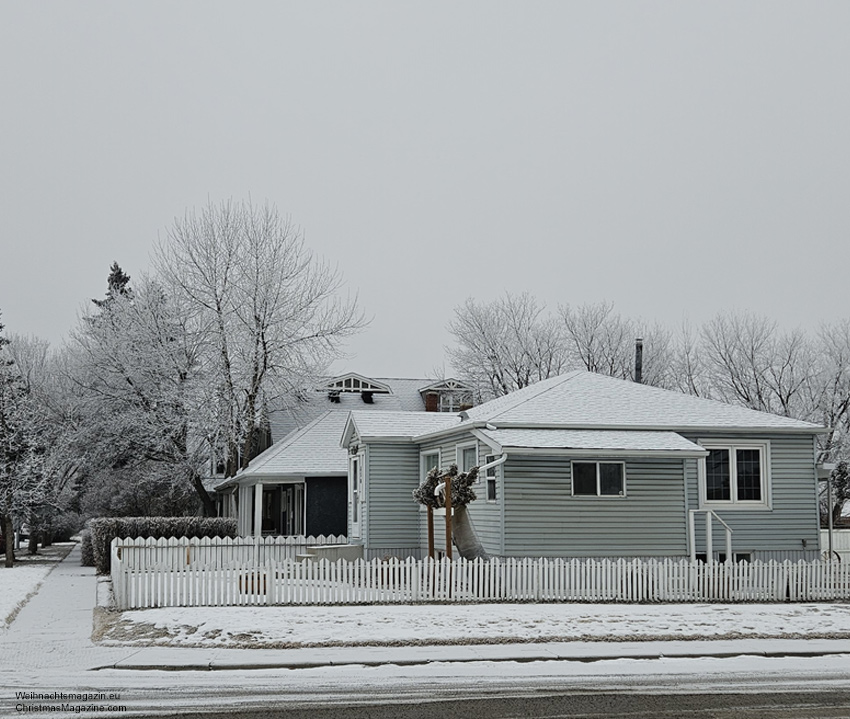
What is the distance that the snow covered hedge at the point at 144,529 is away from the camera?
29.4m

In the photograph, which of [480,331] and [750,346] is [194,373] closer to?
[480,331]

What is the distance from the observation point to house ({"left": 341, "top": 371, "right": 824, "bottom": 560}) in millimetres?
22797

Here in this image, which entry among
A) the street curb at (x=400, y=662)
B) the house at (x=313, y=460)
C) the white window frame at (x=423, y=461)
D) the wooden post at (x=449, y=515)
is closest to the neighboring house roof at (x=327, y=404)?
the house at (x=313, y=460)

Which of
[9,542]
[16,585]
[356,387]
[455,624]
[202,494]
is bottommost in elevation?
[16,585]

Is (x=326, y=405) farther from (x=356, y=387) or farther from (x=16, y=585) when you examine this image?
(x=16, y=585)

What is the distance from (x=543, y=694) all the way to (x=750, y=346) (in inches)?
1764

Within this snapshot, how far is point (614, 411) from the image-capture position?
25469 mm

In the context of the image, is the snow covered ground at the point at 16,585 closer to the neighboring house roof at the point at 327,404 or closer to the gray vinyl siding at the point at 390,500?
the gray vinyl siding at the point at 390,500

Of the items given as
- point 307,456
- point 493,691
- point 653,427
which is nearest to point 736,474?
point 653,427

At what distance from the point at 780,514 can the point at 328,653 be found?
48.7 ft

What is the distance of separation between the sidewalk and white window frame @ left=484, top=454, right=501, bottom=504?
7823 millimetres

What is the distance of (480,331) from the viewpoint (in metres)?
A: 55.1

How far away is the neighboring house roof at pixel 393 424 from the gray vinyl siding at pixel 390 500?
0.33 metres

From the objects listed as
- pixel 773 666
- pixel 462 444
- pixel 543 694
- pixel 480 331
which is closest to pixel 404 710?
pixel 543 694
